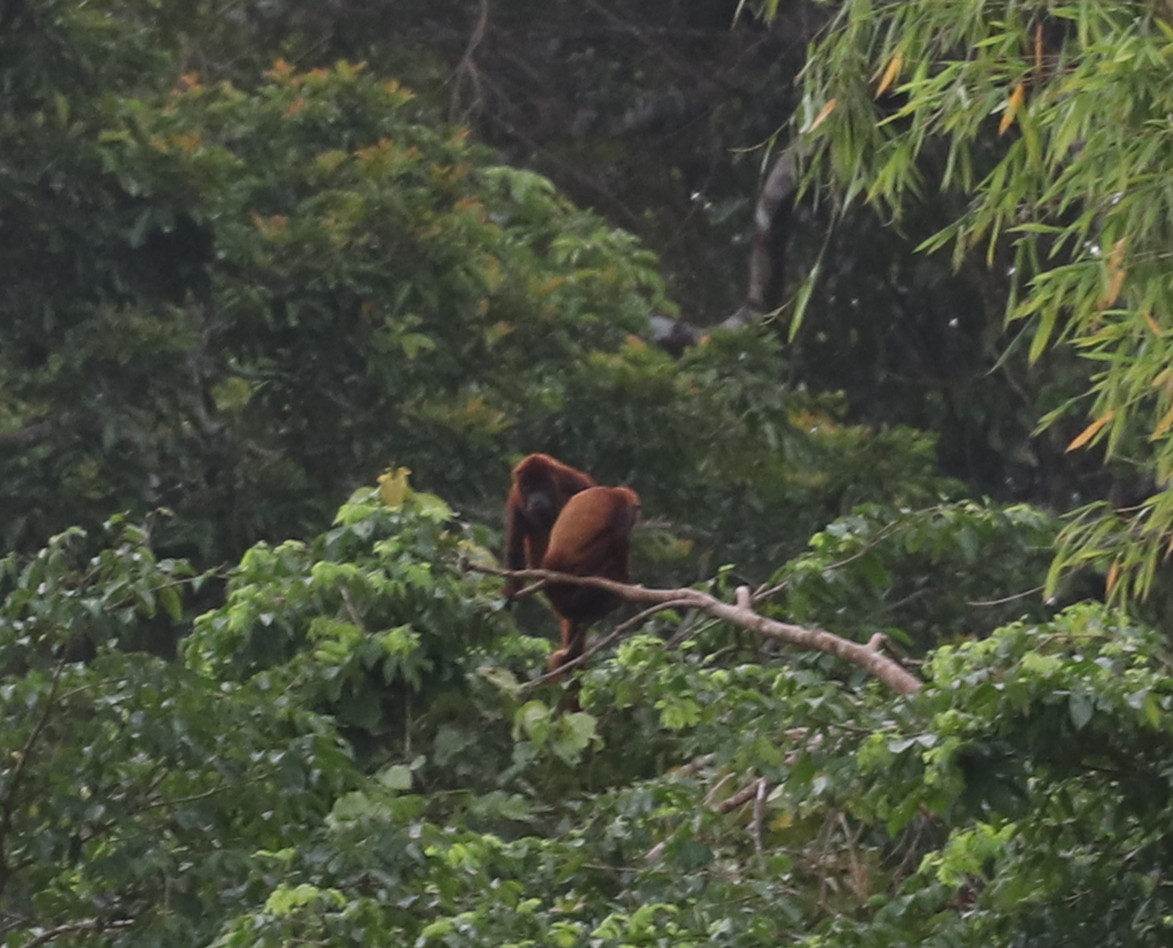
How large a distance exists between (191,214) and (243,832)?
14.7 feet

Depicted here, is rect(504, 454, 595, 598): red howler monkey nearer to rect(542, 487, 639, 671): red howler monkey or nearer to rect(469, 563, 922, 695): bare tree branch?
rect(542, 487, 639, 671): red howler monkey

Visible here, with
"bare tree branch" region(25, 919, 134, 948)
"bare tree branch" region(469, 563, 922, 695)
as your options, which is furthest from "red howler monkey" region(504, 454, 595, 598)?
"bare tree branch" region(25, 919, 134, 948)

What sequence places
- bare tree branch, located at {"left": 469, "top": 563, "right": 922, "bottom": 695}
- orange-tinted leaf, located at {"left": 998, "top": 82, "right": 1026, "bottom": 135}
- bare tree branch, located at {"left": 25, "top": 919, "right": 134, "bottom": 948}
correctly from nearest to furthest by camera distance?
1. bare tree branch, located at {"left": 25, "top": 919, "right": 134, "bottom": 948}
2. bare tree branch, located at {"left": 469, "top": 563, "right": 922, "bottom": 695}
3. orange-tinted leaf, located at {"left": 998, "top": 82, "right": 1026, "bottom": 135}

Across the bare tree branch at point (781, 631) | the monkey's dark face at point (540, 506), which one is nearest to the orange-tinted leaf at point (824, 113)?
the bare tree branch at point (781, 631)

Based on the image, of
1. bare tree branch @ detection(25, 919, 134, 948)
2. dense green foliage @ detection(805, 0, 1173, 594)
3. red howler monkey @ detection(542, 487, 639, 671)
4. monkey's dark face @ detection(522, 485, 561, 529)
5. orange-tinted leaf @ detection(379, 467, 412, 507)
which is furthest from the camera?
monkey's dark face @ detection(522, 485, 561, 529)

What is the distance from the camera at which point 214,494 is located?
802 centimetres

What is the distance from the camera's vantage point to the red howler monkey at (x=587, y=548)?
539cm

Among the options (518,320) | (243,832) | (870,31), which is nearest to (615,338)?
(518,320)

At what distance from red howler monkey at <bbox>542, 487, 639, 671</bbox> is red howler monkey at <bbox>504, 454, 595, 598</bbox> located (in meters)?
0.29

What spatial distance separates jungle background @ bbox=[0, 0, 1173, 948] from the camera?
319 cm

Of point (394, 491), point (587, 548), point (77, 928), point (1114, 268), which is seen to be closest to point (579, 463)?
point (587, 548)

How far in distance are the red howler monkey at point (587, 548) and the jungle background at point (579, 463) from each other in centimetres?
15

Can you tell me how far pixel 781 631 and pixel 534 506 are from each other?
2014 millimetres

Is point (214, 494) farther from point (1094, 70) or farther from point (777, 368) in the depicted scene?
point (1094, 70)
